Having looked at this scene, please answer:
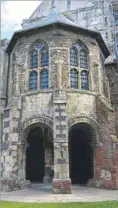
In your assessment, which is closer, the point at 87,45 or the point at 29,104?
the point at 29,104

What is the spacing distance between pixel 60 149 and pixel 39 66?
213 inches

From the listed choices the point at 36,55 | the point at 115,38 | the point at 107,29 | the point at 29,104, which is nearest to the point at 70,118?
the point at 29,104

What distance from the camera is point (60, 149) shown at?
12.1 metres

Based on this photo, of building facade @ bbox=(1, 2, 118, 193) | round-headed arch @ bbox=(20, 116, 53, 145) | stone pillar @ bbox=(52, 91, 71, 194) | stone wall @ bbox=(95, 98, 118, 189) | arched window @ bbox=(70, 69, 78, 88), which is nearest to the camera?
stone pillar @ bbox=(52, 91, 71, 194)

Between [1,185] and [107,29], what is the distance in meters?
22.0

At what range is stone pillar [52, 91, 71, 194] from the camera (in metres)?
11.6

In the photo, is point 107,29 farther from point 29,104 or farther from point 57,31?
point 29,104

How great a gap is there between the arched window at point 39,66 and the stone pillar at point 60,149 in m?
1.94

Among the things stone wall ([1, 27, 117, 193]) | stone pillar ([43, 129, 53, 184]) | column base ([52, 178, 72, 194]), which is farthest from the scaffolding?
column base ([52, 178, 72, 194])

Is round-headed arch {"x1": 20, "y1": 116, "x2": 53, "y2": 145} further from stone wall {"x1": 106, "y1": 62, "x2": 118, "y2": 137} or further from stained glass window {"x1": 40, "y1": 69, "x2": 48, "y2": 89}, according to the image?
stone wall {"x1": 106, "y1": 62, "x2": 118, "y2": 137}

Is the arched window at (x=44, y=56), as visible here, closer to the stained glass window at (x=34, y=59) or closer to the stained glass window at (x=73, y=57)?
the stained glass window at (x=34, y=59)

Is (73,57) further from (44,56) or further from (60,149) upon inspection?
(60,149)

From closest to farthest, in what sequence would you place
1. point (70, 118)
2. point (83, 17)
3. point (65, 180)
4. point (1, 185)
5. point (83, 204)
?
point (83, 204) < point (65, 180) < point (1, 185) < point (70, 118) < point (83, 17)

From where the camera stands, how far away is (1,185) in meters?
12.6
